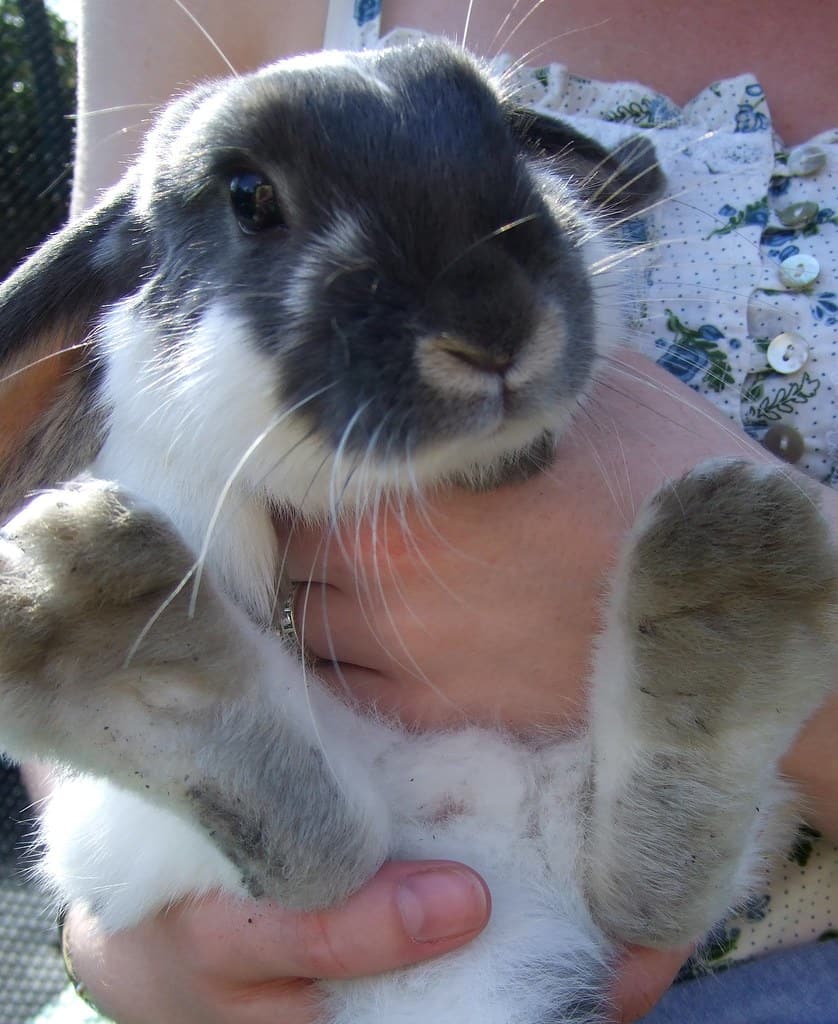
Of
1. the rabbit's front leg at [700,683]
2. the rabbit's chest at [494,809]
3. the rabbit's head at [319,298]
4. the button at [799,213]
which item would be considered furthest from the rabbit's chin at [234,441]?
the button at [799,213]

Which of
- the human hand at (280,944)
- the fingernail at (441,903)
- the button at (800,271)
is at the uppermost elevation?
the button at (800,271)

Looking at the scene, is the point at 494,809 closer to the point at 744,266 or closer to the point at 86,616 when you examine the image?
the point at 86,616

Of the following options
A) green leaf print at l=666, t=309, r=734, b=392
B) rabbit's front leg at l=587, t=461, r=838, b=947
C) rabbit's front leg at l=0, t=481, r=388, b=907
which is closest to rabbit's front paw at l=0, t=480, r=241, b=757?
rabbit's front leg at l=0, t=481, r=388, b=907

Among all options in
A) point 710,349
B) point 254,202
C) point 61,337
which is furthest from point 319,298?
point 710,349

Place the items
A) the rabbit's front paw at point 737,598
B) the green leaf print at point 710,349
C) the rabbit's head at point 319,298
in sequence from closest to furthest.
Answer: the rabbit's head at point 319,298
the rabbit's front paw at point 737,598
the green leaf print at point 710,349

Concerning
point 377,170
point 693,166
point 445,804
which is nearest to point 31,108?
point 693,166

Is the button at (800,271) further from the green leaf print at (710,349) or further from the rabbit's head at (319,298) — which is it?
the rabbit's head at (319,298)

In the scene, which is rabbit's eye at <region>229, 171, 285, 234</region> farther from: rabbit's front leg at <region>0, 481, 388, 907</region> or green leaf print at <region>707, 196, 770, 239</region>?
green leaf print at <region>707, 196, 770, 239</region>
